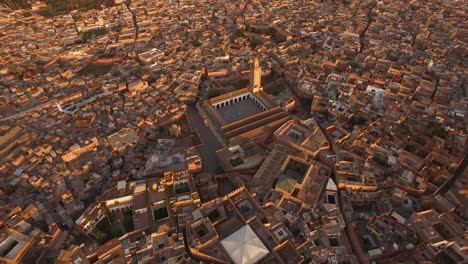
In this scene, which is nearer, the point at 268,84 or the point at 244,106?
the point at 244,106

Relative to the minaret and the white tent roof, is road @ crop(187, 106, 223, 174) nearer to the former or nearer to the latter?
the minaret

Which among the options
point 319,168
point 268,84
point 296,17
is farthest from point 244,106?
point 296,17

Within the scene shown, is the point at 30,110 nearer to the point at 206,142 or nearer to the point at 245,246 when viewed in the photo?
the point at 206,142

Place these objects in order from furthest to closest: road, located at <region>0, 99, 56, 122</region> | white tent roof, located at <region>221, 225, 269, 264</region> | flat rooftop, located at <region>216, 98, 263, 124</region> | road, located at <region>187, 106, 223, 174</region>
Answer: road, located at <region>0, 99, 56, 122</region> < flat rooftop, located at <region>216, 98, 263, 124</region> < road, located at <region>187, 106, 223, 174</region> < white tent roof, located at <region>221, 225, 269, 264</region>

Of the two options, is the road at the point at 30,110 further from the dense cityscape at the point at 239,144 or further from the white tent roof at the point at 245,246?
the white tent roof at the point at 245,246

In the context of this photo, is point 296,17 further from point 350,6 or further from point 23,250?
point 23,250

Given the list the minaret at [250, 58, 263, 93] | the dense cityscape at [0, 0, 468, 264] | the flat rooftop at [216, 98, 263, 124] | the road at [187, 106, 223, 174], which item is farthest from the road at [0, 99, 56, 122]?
the minaret at [250, 58, 263, 93]

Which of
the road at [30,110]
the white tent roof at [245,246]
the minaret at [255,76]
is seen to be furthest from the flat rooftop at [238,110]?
the road at [30,110]
